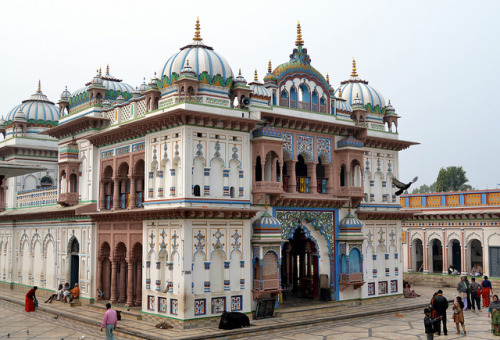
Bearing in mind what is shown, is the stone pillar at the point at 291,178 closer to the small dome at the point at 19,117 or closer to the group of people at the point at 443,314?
the group of people at the point at 443,314

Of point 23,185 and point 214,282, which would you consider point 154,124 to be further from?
point 23,185

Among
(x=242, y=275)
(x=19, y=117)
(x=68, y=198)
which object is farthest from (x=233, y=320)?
(x=19, y=117)

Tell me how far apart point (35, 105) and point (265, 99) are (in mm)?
17252

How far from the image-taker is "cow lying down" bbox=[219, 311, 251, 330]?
1571 cm

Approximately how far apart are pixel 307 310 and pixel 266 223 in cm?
349

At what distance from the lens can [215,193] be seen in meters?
16.9

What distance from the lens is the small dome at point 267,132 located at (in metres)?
17.8

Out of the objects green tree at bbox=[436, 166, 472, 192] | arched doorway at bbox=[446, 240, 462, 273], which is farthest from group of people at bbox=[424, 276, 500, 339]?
green tree at bbox=[436, 166, 472, 192]

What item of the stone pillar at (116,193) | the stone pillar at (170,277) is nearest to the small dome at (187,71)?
the stone pillar at (116,193)

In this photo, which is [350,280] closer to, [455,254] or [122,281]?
[122,281]

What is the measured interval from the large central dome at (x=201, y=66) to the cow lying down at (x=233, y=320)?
7363 millimetres

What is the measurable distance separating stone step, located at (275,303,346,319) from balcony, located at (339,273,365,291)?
75 cm

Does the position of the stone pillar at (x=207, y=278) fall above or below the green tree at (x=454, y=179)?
below

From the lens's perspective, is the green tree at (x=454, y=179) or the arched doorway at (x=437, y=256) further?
the green tree at (x=454, y=179)
